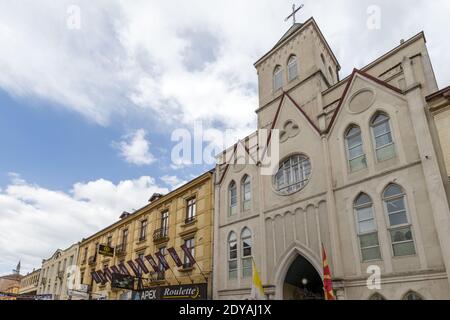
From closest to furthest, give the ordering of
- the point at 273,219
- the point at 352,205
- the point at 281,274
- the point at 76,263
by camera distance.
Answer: the point at 352,205, the point at 281,274, the point at 273,219, the point at 76,263

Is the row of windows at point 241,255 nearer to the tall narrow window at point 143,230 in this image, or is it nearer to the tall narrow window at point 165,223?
the tall narrow window at point 165,223

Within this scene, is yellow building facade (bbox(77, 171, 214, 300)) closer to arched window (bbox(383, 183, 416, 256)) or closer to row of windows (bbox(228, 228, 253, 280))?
row of windows (bbox(228, 228, 253, 280))

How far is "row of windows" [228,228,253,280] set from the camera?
720 inches

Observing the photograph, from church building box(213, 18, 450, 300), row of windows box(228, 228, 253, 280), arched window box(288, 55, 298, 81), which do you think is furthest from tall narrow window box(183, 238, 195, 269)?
arched window box(288, 55, 298, 81)

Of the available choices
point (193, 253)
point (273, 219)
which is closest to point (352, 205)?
point (273, 219)

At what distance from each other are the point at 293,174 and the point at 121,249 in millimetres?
19580

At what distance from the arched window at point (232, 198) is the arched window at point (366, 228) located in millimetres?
8001

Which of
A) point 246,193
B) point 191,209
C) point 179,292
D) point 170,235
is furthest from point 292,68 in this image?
point 179,292

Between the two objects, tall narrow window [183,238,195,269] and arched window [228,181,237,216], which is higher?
arched window [228,181,237,216]

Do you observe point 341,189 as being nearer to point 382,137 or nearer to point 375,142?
point 375,142

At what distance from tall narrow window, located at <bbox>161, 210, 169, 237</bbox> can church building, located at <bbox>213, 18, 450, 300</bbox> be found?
5839 mm
